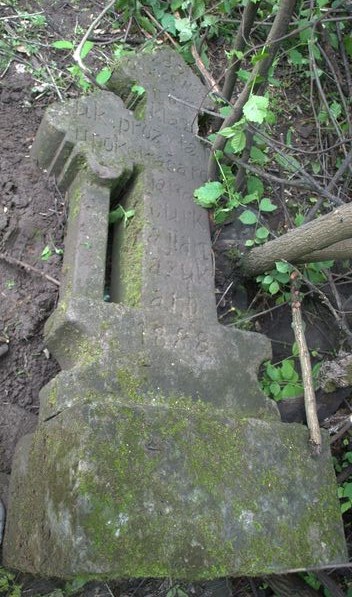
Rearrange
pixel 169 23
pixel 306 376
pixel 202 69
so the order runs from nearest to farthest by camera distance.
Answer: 1. pixel 306 376
2. pixel 202 69
3. pixel 169 23

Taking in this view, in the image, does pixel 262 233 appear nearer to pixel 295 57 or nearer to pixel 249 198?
pixel 249 198

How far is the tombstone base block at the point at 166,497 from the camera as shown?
1.90 m

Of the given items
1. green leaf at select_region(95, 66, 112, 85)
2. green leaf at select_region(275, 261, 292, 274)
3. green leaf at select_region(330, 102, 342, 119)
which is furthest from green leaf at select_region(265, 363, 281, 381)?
green leaf at select_region(330, 102, 342, 119)

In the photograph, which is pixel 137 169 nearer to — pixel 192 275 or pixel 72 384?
pixel 192 275

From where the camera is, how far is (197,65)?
3.56 m

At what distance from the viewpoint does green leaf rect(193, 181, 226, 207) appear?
2.92 metres

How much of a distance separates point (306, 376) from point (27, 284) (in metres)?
1.36

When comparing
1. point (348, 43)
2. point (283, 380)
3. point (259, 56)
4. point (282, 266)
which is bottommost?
point (283, 380)

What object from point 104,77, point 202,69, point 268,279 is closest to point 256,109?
point 268,279

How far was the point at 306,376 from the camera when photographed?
8.65ft

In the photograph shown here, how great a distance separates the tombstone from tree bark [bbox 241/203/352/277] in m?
0.29

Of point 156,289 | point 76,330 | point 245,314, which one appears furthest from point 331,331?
point 76,330

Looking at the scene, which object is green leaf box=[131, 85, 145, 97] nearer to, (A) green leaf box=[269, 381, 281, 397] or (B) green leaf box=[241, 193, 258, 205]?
(B) green leaf box=[241, 193, 258, 205]

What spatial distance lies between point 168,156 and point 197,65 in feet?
2.74
